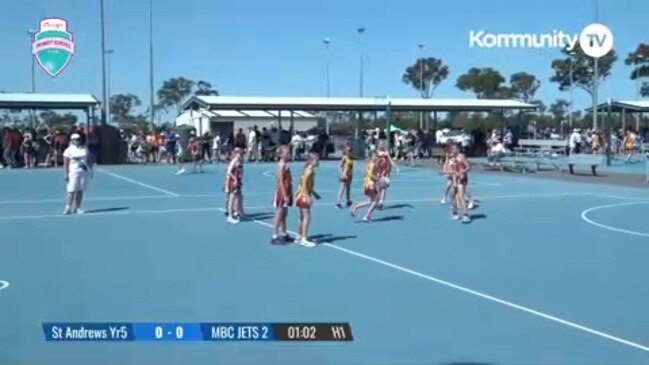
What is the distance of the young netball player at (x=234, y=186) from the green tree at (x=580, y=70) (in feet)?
177

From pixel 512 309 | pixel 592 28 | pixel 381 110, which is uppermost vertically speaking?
pixel 592 28

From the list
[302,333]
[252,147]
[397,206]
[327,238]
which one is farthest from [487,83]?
[302,333]

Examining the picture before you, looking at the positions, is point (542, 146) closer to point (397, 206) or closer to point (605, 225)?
point (397, 206)

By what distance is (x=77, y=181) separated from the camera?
59.8ft

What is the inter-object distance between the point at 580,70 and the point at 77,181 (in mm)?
57456

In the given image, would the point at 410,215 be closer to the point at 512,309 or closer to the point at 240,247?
the point at 240,247

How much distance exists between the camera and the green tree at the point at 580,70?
68.4 metres

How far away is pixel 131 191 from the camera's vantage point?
25.2 meters

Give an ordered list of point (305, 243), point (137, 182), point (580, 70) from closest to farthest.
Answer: point (305, 243) → point (137, 182) → point (580, 70)

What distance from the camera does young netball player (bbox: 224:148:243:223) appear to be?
657 inches

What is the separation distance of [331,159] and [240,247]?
1222 inches

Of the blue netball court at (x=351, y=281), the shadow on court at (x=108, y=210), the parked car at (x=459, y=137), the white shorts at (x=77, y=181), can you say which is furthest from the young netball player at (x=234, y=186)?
the parked car at (x=459, y=137)

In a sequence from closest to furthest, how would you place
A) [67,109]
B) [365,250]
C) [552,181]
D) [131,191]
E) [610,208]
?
[365,250], [610,208], [131,191], [552,181], [67,109]

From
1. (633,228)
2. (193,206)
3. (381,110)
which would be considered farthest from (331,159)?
(633,228)
